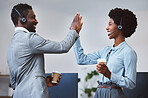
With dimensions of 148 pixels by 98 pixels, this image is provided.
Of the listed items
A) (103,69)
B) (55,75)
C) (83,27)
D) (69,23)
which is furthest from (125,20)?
(69,23)

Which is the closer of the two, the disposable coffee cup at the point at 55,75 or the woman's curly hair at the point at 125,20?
the disposable coffee cup at the point at 55,75

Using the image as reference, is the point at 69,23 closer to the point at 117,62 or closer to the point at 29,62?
the point at 117,62

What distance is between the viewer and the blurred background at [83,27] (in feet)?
12.5

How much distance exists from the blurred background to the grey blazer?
2350 mm

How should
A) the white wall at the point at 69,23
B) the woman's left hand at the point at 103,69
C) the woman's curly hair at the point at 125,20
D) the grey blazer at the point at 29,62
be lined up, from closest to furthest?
the grey blazer at the point at 29,62
the woman's left hand at the point at 103,69
the woman's curly hair at the point at 125,20
the white wall at the point at 69,23

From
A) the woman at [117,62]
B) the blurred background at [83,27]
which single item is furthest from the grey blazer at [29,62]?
the blurred background at [83,27]

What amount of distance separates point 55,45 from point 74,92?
1.42 m

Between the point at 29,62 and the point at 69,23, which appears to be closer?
the point at 29,62

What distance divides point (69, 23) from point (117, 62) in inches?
92.1

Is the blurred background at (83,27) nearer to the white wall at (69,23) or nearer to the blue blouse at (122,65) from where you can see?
the white wall at (69,23)

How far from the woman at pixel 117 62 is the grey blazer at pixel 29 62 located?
0.43 m

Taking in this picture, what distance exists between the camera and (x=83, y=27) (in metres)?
4.03

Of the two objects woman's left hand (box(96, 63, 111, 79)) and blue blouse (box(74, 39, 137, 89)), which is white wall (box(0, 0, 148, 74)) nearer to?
blue blouse (box(74, 39, 137, 89))

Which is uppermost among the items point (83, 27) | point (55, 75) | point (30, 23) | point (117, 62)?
point (83, 27)
